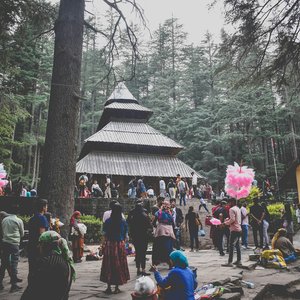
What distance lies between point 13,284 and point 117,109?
2298 centimetres

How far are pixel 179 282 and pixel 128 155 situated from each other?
21.2 metres

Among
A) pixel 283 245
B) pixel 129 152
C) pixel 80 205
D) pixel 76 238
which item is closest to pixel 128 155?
pixel 129 152

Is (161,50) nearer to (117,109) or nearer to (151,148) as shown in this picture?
(117,109)

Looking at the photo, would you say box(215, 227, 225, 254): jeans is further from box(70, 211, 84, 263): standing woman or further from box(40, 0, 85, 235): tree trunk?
box(40, 0, 85, 235): tree trunk

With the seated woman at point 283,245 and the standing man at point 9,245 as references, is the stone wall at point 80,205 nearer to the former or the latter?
the seated woman at point 283,245

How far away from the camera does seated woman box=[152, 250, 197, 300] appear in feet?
12.1

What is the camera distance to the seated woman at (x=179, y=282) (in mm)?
3699

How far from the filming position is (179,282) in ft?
12.2

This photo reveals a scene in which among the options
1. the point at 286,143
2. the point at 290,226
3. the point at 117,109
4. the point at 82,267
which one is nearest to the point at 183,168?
the point at 117,109

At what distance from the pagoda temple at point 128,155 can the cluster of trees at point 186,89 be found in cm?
467

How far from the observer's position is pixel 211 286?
5105 millimetres

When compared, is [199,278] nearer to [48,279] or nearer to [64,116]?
[48,279]

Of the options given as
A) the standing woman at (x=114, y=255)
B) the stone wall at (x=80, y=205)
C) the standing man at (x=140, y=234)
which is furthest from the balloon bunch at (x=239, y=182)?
the standing woman at (x=114, y=255)

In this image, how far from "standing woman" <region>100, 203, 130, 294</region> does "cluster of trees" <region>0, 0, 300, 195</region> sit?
131 inches
